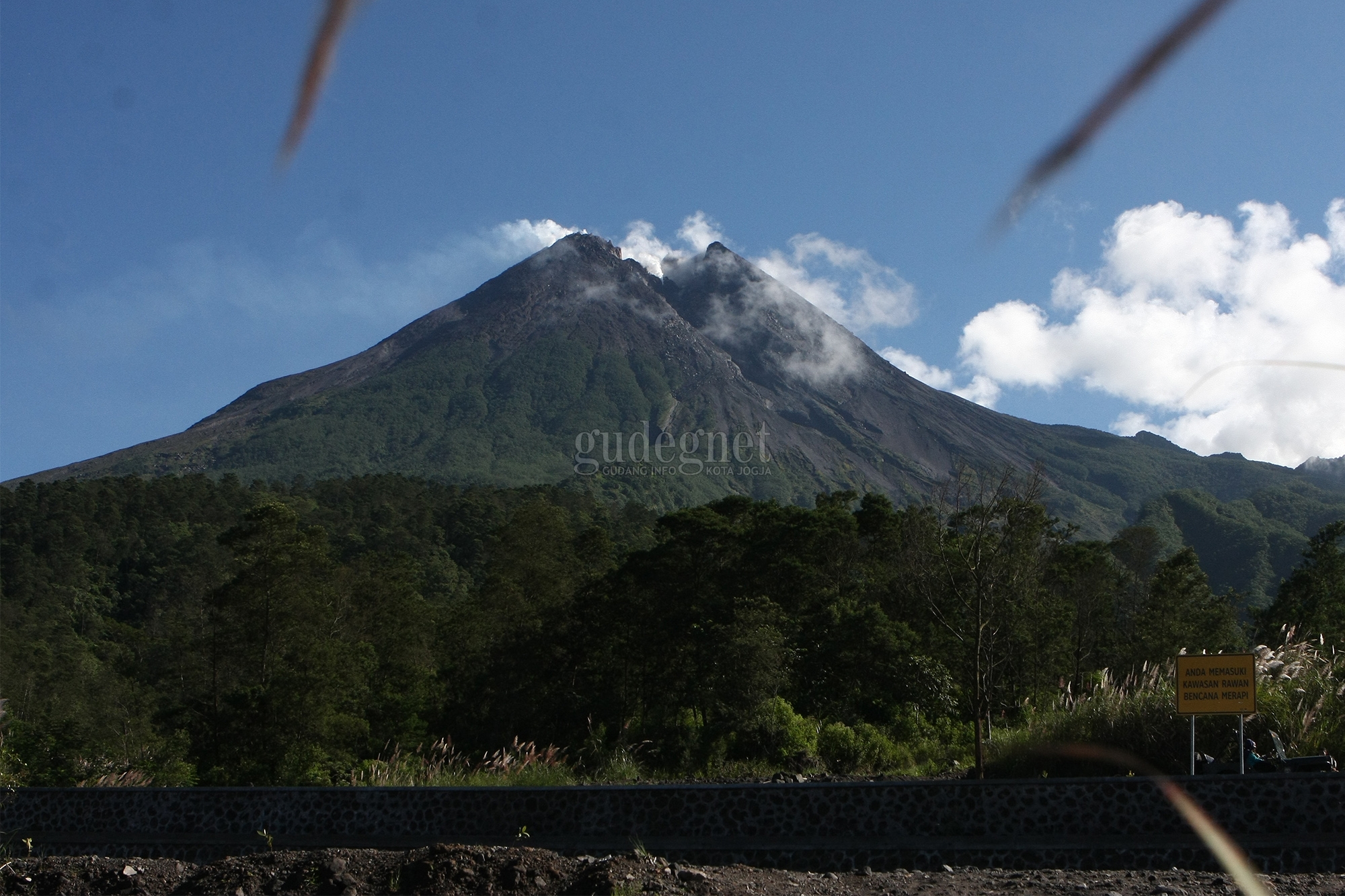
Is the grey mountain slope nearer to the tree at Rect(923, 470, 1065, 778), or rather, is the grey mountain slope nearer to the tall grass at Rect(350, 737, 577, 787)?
the tall grass at Rect(350, 737, 577, 787)

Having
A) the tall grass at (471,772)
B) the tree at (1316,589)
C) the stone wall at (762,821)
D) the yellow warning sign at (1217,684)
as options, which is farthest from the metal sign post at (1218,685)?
the tree at (1316,589)

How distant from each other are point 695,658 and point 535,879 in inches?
515

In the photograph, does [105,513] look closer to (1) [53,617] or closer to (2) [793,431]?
(1) [53,617]

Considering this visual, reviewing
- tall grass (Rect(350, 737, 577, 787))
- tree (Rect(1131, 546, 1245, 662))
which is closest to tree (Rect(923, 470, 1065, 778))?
tall grass (Rect(350, 737, 577, 787))

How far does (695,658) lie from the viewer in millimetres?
18781

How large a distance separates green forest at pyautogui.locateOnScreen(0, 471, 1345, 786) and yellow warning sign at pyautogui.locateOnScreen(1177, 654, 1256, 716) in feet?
4.54

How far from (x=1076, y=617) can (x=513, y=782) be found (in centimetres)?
1499
